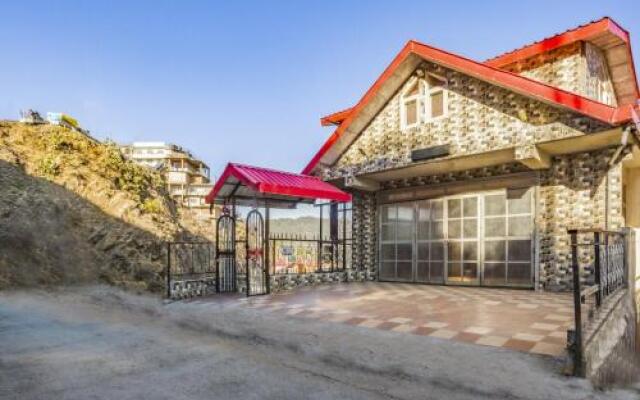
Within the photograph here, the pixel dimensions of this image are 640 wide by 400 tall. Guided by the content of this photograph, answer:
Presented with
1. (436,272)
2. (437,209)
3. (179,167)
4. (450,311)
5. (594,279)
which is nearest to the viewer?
(594,279)

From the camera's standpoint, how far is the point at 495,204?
9.88m

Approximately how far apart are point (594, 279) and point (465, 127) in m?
4.93

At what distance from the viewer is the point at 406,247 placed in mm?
11633

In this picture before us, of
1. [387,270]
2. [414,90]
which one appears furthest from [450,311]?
[414,90]

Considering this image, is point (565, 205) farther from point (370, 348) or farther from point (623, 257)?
point (370, 348)

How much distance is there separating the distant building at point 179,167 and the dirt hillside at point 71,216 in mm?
43700

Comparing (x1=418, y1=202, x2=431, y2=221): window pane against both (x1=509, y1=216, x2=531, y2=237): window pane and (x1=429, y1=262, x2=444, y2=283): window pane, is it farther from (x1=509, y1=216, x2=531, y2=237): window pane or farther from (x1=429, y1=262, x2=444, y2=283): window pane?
(x1=509, y1=216, x2=531, y2=237): window pane

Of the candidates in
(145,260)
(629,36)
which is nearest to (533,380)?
(629,36)

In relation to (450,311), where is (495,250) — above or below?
above

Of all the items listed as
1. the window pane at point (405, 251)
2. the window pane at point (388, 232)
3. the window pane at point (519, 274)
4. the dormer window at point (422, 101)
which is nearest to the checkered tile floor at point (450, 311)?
the window pane at point (519, 274)

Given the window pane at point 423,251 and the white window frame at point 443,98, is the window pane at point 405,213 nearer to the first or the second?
the window pane at point 423,251

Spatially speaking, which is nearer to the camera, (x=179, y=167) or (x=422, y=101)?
(x=422, y=101)

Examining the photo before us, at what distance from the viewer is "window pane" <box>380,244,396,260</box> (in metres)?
12.0

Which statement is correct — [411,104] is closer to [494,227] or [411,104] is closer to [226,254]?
[494,227]
